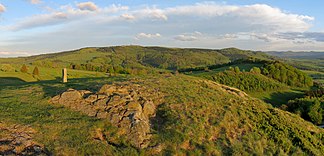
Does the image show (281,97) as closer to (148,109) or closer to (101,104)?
(148,109)

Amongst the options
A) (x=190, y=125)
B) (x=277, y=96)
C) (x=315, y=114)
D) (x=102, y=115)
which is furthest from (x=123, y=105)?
(x=277, y=96)

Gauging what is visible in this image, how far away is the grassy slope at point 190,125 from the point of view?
46.8 ft

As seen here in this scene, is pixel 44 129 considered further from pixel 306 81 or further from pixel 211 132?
pixel 306 81

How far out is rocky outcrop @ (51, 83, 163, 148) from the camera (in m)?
15.5

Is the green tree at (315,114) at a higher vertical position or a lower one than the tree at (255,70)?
lower

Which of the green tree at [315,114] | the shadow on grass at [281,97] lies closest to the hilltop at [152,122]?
the green tree at [315,114]

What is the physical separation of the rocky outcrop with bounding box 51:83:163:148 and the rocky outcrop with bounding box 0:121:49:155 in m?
3.58

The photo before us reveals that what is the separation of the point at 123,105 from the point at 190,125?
4.39 meters

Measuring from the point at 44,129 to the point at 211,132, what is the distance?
9.18 meters

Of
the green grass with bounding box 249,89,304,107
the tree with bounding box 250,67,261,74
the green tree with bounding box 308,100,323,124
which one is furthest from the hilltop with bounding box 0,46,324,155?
the tree with bounding box 250,67,261,74

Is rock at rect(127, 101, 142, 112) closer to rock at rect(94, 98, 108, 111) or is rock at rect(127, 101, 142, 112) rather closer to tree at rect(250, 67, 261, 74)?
rock at rect(94, 98, 108, 111)

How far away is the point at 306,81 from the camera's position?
117188mm

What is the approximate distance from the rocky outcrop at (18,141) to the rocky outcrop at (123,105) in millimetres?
3584

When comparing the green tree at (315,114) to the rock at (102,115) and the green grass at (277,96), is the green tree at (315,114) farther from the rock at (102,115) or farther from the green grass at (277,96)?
the rock at (102,115)
